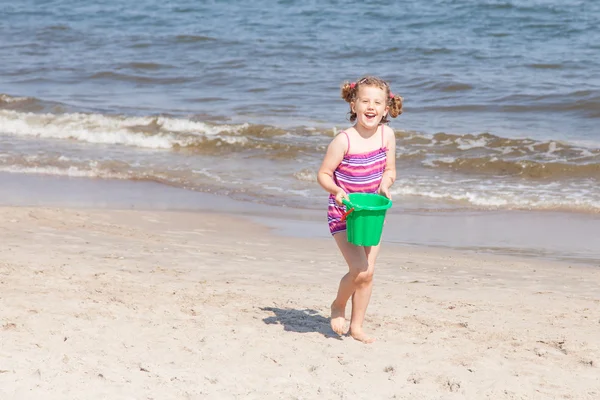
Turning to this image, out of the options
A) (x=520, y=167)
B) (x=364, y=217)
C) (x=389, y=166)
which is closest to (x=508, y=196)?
(x=520, y=167)

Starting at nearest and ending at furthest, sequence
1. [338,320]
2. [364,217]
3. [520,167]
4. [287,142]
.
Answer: [364,217] < [338,320] < [520,167] < [287,142]

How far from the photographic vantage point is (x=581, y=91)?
13.5m

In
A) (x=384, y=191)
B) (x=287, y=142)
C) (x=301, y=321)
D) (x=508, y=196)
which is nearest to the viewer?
(x=384, y=191)

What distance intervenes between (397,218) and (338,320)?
11.7 feet

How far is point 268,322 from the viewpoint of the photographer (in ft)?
15.2

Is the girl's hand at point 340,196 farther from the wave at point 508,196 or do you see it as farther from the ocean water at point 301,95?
the wave at point 508,196

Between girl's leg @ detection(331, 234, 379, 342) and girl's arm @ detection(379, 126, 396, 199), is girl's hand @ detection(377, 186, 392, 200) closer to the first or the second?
girl's arm @ detection(379, 126, 396, 199)

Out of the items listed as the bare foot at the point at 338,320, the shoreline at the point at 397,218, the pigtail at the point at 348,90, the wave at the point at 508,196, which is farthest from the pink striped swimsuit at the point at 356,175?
the wave at the point at 508,196

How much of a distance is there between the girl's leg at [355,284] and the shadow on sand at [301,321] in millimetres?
108

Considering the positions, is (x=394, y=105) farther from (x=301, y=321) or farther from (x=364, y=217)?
(x=301, y=321)

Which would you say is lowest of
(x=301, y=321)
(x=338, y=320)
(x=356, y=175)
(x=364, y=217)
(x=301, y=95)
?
(x=301, y=95)

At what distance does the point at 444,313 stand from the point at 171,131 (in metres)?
7.97

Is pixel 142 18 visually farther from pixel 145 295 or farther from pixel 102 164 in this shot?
pixel 145 295

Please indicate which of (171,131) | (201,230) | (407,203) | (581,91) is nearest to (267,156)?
(171,131)
